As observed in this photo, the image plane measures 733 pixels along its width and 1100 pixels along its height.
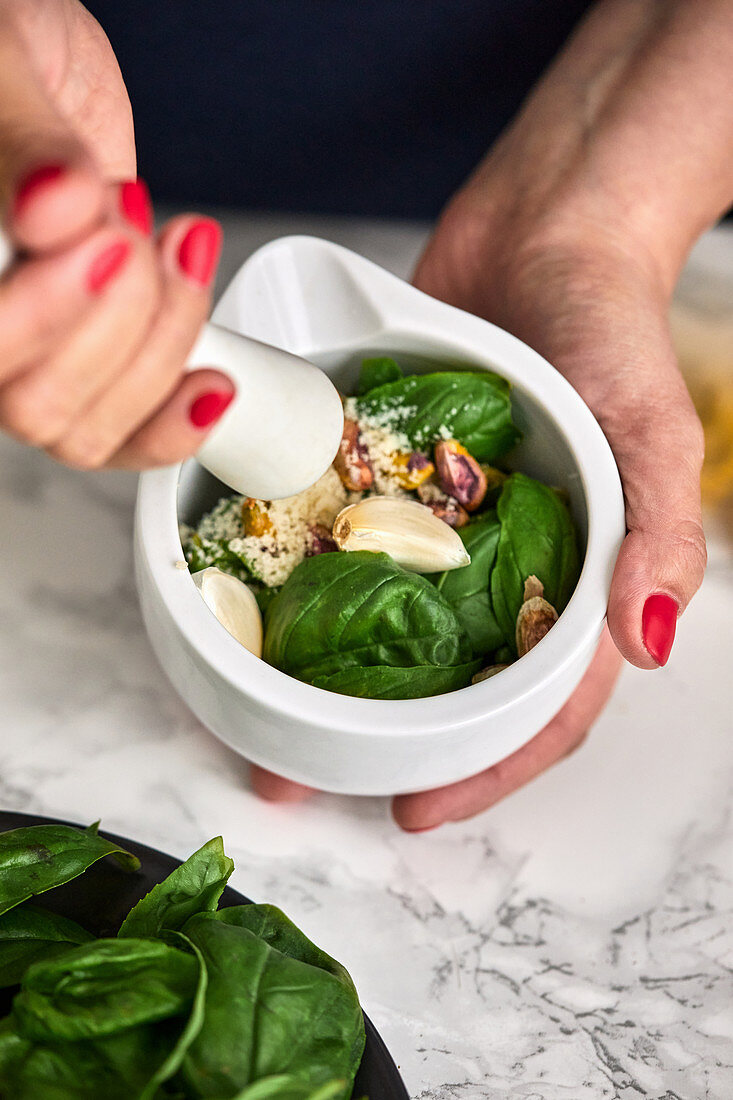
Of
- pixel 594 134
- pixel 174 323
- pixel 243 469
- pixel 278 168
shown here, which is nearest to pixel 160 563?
pixel 243 469

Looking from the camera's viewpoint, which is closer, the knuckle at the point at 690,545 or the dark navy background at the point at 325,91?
the knuckle at the point at 690,545

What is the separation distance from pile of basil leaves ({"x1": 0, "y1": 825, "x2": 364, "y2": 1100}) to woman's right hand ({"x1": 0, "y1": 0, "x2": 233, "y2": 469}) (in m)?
0.25

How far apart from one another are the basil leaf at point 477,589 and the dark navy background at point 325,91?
→ 0.66 meters

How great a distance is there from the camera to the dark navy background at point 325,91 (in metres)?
1.09

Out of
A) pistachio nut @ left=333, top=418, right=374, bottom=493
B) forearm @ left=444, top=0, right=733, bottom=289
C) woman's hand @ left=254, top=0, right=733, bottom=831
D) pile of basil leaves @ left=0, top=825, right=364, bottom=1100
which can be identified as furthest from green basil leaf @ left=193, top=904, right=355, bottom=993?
forearm @ left=444, top=0, right=733, bottom=289

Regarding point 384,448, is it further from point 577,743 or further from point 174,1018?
point 174,1018

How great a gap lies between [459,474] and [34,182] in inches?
16.1

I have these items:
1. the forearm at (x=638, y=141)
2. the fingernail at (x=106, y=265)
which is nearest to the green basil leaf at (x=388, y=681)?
the fingernail at (x=106, y=265)

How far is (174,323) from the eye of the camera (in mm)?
485

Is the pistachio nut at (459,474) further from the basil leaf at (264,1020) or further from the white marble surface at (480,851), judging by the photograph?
the basil leaf at (264,1020)

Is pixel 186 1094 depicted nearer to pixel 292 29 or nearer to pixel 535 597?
pixel 535 597

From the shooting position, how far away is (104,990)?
19.0 inches

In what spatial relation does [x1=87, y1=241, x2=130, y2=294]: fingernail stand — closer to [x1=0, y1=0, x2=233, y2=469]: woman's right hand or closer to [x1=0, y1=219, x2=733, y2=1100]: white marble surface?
[x1=0, y1=0, x2=233, y2=469]: woman's right hand

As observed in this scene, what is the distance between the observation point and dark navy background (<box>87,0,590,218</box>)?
109 centimetres
